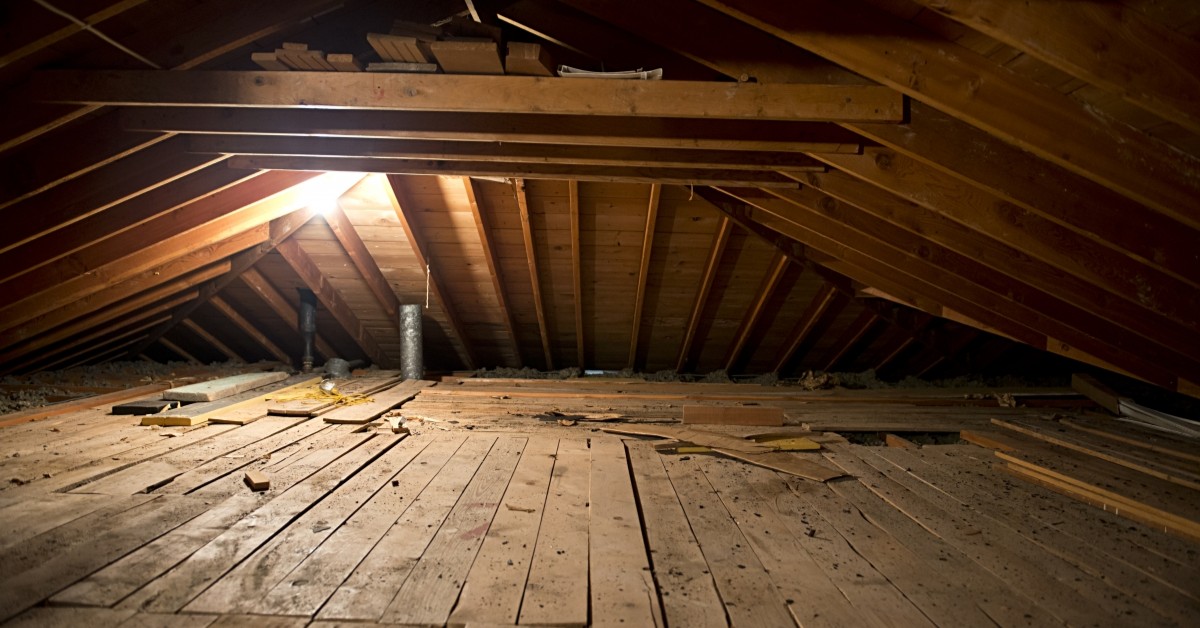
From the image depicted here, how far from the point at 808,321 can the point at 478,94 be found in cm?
468

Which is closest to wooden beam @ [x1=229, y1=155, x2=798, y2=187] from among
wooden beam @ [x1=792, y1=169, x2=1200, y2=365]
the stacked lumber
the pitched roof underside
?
the pitched roof underside

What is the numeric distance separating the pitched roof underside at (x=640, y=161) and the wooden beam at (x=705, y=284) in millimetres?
53

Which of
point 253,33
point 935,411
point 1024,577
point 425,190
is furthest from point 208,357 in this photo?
point 1024,577

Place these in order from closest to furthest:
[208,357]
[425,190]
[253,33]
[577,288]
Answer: [253,33] < [425,190] < [577,288] < [208,357]

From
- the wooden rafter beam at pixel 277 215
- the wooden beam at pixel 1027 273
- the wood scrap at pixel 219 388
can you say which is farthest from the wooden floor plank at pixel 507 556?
the wood scrap at pixel 219 388

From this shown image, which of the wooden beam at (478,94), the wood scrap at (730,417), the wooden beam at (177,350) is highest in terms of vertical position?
the wooden beam at (478,94)

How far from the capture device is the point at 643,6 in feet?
9.15

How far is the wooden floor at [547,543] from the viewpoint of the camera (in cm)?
194

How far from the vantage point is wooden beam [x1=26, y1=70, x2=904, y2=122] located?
8.74ft

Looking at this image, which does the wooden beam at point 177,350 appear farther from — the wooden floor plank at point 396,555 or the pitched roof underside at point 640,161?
the wooden floor plank at point 396,555

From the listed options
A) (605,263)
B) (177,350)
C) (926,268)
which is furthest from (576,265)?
(177,350)

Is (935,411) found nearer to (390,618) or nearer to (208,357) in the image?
(390,618)

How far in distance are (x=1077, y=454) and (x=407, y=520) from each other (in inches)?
146

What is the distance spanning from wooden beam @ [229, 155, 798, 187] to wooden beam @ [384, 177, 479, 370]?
2.55 ft
